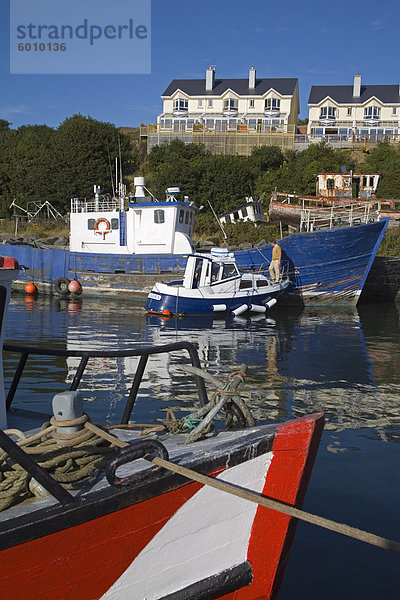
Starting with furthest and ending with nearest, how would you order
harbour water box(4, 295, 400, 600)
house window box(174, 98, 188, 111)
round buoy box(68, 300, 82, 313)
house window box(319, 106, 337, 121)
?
house window box(174, 98, 188, 111)
house window box(319, 106, 337, 121)
round buoy box(68, 300, 82, 313)
harbour water box(4, 295, 400, 600)

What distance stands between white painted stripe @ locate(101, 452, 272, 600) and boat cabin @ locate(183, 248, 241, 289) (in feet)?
58.6

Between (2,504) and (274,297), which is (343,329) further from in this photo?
(2,504)

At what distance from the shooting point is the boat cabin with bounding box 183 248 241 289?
2150cm

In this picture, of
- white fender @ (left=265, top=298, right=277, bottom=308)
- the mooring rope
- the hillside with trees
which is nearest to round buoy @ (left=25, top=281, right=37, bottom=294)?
white fender @ (left=265, top=298, right=277, bottom=308)

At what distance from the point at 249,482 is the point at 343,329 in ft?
51.3

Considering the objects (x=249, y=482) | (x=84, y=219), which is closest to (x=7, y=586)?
(x=249, y=482)

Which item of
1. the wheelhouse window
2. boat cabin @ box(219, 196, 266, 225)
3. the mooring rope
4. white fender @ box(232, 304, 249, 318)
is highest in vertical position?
boat cabin @ box(219, 196, 266, 225)

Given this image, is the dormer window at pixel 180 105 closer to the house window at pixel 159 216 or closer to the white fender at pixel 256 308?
the house window at pixel 159 216

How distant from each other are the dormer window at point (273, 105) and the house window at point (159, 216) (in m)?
40.1

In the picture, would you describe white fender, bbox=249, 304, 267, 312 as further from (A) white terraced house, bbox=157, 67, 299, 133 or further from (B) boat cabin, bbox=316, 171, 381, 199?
(A) white terraced house, bbox=157, 67, 299, 133

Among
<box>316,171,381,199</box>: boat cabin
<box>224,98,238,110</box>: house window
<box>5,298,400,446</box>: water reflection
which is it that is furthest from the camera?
<box>224,98,238,110</box>: house window

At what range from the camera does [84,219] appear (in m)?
28.1

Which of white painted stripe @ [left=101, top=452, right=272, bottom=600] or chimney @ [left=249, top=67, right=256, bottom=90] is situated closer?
white painted stripe @ [left=101, top=452, right=272, bottom=600]

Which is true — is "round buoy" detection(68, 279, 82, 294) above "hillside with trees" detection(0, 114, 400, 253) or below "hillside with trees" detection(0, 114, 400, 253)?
below
